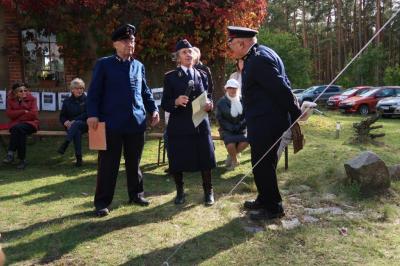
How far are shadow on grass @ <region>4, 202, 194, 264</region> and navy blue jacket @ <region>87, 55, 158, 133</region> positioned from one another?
2.93 ft

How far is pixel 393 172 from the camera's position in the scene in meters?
6.34

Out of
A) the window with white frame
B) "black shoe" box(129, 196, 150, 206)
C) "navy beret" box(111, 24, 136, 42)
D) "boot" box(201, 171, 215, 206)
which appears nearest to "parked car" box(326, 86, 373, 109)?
the window with white frame

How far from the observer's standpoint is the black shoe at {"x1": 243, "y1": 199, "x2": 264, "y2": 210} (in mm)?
4956

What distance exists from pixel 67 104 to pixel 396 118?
17568 mm

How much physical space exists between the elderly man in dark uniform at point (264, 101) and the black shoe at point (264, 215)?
0.18 meters

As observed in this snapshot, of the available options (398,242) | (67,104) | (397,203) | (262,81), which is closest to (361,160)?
(397,203)

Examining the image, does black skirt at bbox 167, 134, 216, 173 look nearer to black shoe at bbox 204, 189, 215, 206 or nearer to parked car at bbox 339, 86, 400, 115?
black shoe at bbox 204, 189, 215, 206

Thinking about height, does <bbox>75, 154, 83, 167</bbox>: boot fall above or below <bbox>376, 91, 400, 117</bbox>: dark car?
below

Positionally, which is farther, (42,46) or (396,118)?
(396,118)

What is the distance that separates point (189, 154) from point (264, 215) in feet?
3.56

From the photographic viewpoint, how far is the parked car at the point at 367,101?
2336 cm

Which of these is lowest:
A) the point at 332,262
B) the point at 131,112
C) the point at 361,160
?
the point at 332,262

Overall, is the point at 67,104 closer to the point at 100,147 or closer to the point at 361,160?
the point at 100,147

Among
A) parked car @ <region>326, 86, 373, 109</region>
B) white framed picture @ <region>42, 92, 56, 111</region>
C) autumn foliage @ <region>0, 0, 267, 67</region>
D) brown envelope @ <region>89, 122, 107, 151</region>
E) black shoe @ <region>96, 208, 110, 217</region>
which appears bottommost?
black shoe @ <region>96, 208, 110, 217</region>
